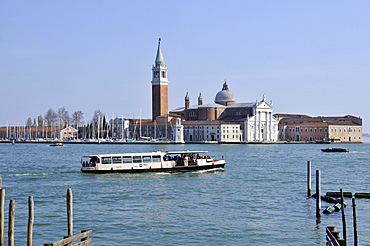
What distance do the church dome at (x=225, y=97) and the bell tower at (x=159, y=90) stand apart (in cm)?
967

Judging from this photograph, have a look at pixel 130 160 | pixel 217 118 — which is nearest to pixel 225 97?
pixel 217 118

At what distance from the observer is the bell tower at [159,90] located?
86.0 m

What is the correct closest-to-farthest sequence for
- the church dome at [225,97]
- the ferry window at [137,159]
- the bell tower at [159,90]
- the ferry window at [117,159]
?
the ferry window at [117,159], the ferry window at [137,159], the bell tower at [159,90], the church dome at [225,97]

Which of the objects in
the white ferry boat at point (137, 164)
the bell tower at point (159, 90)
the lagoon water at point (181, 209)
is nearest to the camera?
the lagoon water at point (181, 209)

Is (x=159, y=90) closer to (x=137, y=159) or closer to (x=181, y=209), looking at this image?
(x=137, y=159)

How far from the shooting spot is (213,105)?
88188 millimetres

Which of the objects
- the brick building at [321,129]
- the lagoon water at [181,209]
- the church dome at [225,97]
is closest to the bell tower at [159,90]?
the church dome at [225,97]

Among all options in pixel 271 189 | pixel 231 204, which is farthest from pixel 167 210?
pixel 271 189

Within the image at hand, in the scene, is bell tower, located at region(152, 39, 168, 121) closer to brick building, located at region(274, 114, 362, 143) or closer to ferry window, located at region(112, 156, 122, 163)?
brick building, located at region(274, 114, 362, 143)

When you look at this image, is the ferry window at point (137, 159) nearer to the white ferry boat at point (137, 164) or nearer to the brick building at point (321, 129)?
the white ferry boat at point (137, 164)

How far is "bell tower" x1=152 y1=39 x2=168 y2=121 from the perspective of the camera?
282ft

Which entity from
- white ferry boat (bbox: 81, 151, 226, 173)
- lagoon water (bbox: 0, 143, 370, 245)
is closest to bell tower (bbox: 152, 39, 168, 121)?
white ferry boat (bbox: 81, 151, 226, 173)

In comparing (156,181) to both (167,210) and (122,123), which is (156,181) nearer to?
(167,210)

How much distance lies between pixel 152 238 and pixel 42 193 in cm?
718
